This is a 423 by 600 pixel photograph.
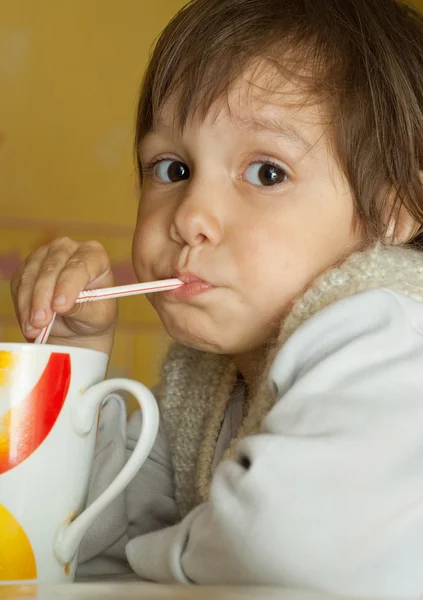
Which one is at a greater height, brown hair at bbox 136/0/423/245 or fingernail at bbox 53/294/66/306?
brown hair at bbox 136/0/423/245

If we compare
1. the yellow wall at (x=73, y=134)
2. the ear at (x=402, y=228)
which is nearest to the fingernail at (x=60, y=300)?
the ear at (x=402, y=228)

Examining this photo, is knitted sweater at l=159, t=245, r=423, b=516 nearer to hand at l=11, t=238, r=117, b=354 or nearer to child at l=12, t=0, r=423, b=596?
child at l=12, t=0, r=423, b=596

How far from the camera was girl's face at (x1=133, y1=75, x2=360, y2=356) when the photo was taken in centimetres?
83

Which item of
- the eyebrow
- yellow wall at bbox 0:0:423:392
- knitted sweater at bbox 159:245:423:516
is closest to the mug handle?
knitted sweater at bbox 159:245:423:516

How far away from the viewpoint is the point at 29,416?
0.56 metres

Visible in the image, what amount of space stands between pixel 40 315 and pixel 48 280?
71 mm

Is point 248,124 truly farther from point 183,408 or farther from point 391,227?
point 183,408

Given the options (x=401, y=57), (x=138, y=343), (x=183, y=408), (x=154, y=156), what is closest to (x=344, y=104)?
(x=401, y=57)

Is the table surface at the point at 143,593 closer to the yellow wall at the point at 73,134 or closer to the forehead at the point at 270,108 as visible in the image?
the forehead at the point at 270,108

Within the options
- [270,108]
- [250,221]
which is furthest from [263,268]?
[270,108]

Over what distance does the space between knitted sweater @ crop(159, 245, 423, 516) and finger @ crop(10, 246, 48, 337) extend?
0.23 m

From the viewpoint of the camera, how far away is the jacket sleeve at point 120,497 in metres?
0.81

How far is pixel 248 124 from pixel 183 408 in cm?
35

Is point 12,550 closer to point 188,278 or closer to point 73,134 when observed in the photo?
point 188,278
